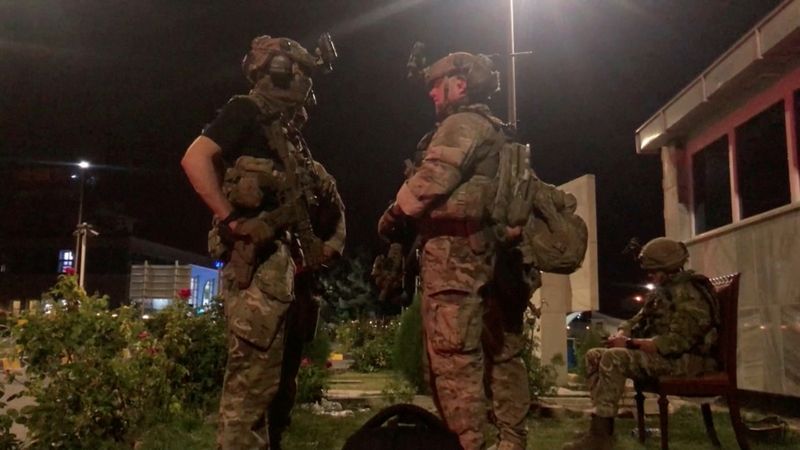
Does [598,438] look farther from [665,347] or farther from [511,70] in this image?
[511,70]

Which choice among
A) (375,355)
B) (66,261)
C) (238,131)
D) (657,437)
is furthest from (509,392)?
(66,261)

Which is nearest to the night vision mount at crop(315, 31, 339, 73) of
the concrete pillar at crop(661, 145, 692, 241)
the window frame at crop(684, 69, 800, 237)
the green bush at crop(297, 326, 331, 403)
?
the green bush at crop(297, 326, 331, 403)

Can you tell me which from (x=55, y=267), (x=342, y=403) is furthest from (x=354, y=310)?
(x=342, y=403)

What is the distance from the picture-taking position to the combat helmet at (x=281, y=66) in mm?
3768

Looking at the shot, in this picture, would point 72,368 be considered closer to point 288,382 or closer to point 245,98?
point 288,382

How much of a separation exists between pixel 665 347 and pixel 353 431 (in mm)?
2744

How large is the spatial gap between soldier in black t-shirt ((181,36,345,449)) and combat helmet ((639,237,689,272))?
2.75 m

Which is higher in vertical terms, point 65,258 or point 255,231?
point 65,258

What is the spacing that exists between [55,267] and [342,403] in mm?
49669

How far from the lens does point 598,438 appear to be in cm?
496

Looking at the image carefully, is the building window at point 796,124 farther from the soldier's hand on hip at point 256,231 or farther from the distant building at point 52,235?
the distant building at point 52,235

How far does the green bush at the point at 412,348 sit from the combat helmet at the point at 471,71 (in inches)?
201

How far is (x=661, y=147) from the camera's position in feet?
39.3

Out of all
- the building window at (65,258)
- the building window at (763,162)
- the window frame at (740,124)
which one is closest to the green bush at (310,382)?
the window frame at (740,124)
